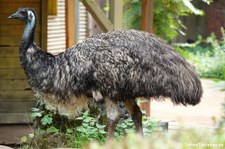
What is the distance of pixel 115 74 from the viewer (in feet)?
25.1

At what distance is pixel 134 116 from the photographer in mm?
8281

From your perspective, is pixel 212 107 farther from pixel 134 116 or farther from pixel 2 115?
pixel 134 116

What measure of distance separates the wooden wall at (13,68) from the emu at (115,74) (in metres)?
2.59

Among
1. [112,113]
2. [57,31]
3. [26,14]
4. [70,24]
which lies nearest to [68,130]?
[112,113]

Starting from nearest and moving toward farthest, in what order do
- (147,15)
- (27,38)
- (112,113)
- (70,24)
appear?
1. (112,113)
2. (27,38)
3. (147,15)
4. (70,24)

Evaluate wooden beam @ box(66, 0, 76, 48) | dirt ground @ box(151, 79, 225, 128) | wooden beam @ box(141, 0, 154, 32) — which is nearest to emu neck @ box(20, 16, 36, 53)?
wooden beam @ box(141, 0, 154, 32)

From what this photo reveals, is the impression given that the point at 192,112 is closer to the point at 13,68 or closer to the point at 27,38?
the point at 13,68

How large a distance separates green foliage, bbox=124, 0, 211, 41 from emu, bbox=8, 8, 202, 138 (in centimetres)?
607

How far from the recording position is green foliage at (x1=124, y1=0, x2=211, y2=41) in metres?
14.5

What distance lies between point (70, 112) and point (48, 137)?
2.52 ft

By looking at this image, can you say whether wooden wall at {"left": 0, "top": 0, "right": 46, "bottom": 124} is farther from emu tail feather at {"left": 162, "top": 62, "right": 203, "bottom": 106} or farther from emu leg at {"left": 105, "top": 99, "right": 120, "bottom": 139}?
emu tail feather at {"left": 162, "top": 62, "right": 203, "bottom": 106}

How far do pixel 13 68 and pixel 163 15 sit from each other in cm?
503

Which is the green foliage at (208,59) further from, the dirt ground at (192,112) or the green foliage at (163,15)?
the dirt ground at (192,112)

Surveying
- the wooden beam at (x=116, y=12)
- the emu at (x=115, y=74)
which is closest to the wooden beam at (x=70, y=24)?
the wooden beam at (x=116, y=12)
